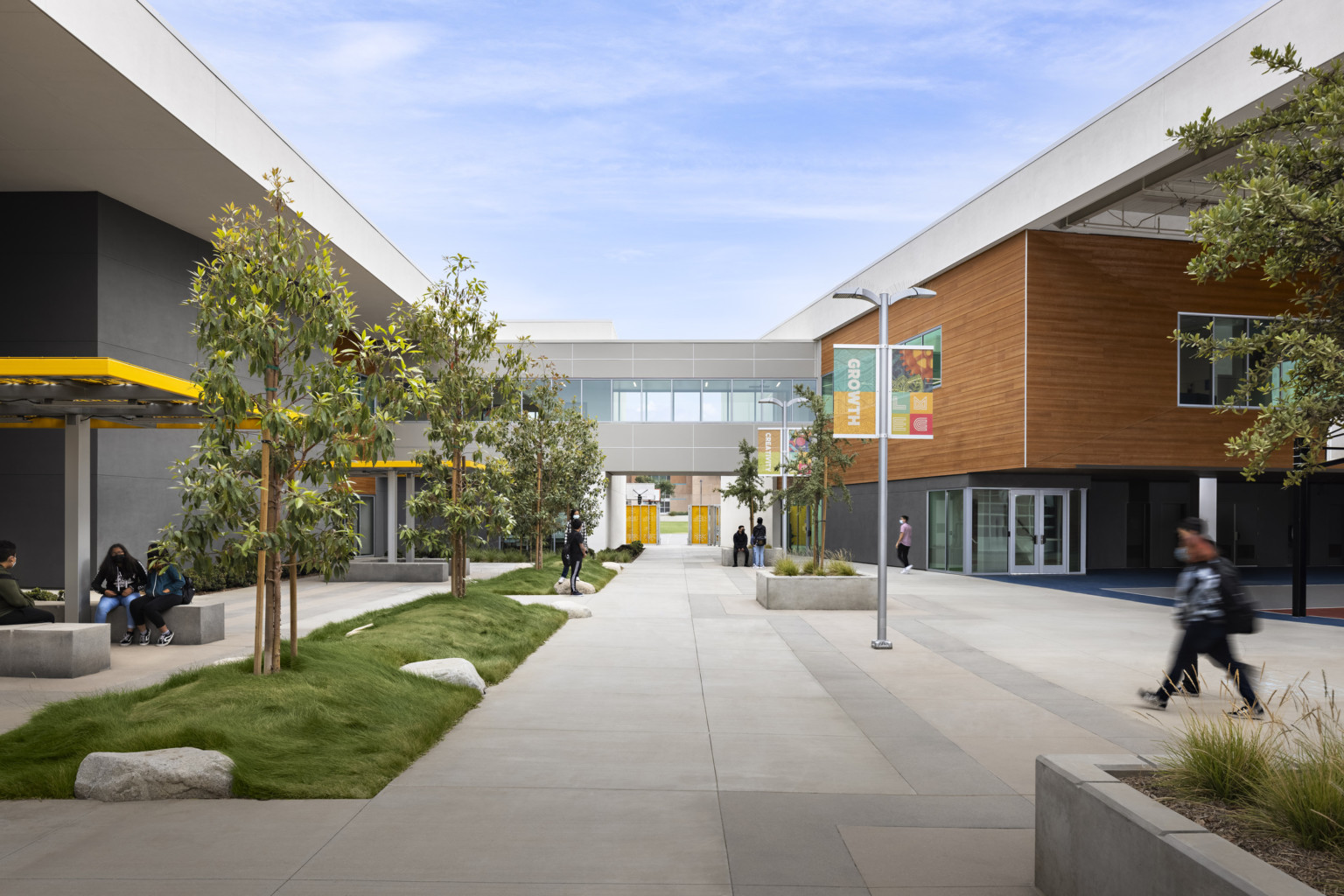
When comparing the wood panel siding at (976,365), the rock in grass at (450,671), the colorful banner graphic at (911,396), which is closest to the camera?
the rock in grass at (450,671)

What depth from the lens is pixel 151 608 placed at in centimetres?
1253

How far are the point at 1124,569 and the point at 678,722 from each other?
29.6m

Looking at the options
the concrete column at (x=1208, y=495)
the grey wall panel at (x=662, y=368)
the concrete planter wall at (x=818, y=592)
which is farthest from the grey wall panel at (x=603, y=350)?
the concrete planter wall at (x=818, y=592)

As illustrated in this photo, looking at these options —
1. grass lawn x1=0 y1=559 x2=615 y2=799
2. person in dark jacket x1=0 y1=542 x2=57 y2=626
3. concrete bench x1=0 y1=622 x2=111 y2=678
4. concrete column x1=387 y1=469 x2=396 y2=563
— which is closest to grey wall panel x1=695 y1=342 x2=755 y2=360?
concrete column x1=387 y1=469 x2=396 y2=563

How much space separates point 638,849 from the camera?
17.2ft

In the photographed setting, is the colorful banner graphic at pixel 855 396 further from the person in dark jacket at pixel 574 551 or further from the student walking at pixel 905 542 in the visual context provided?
the student walking at pixel 905 542

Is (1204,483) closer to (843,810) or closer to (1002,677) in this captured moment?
(1002,677)

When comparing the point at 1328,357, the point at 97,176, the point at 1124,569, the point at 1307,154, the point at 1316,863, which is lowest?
the point at 1124,569

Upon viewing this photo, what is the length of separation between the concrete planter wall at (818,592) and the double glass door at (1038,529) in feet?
42.7

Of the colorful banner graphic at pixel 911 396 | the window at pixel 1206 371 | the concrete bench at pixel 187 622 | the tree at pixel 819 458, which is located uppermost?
the window at pixel 1206 371

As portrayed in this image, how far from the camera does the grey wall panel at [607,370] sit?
45.4 m

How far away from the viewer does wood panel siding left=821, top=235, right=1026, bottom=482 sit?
1056 inches

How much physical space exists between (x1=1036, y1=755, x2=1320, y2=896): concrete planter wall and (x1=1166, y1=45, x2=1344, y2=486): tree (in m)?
1.78

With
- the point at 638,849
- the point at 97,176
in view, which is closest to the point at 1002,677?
the point at 638,849
